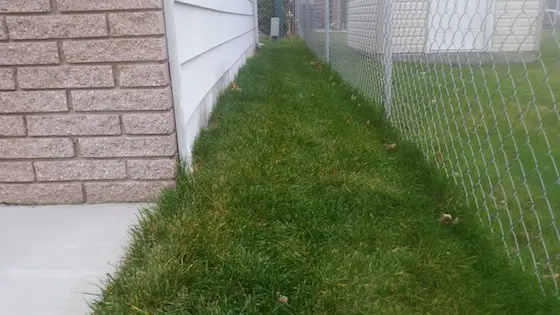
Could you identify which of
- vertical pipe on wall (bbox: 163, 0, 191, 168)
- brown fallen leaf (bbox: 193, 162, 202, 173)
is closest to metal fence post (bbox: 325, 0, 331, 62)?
brown fallen leaf (bbox: 193, 162, 202, 173)

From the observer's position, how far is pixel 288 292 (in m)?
1.72

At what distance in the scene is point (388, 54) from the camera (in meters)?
3.64

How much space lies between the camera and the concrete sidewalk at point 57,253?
167cm

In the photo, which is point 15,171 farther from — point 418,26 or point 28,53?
point 418,26

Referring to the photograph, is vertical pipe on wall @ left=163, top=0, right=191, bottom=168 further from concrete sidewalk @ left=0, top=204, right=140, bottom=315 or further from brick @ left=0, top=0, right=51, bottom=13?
brick @ left=0, top=0, right=51, bottom=13

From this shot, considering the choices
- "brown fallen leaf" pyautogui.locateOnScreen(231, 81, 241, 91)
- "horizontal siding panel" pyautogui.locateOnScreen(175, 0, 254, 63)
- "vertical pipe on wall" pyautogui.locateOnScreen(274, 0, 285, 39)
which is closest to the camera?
"horizontal siding panel" pyautogui.locateOnScreen(175, 0, 254, 63)

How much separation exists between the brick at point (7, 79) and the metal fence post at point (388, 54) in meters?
2.49

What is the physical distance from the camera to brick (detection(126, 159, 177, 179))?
2434 mm

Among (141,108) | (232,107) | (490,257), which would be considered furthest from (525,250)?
(232,107)

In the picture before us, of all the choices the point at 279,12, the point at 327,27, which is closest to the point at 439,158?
the point at 327,27

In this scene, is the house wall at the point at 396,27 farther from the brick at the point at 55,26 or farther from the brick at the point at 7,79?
the brick at the point at 7,79

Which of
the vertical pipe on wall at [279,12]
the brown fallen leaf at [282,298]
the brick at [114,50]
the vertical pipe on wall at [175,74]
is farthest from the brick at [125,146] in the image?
the vertical pipe on wall at [279,12]

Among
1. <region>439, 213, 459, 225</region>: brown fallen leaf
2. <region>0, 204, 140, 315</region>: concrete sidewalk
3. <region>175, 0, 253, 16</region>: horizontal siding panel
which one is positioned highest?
<region>175, 0, 253, 16</region>: horizontal siding panel

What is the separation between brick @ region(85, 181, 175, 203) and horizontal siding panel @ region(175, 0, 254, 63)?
664 millimetres
